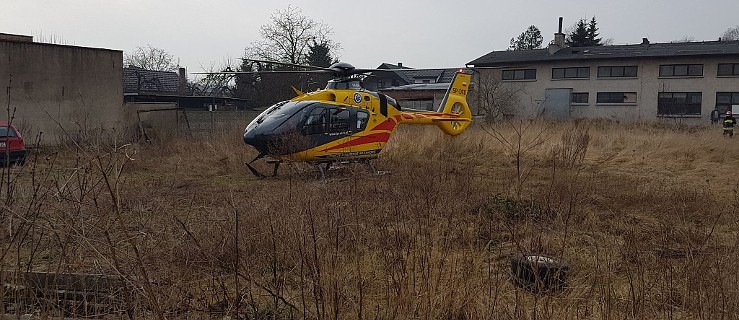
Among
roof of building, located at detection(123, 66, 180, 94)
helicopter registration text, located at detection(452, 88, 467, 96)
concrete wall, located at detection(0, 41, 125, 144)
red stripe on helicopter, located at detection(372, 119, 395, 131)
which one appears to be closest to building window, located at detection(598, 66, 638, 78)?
helicopter registration text, located at detection(452, 88, 467, 96)

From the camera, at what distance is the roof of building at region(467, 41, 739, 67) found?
37312 mm

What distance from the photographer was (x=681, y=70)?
37844mm

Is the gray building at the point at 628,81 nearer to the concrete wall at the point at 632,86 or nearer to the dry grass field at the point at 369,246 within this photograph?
the concrete wall at the point at 632,86

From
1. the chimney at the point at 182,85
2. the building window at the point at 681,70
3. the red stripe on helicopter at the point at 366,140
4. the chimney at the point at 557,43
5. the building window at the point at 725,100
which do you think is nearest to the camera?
the red stripe on helicopter at the point at 366,140

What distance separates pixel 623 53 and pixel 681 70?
384 centimetres

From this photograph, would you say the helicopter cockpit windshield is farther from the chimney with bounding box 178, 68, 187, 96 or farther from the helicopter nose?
the chimney with bounding box 178, 68, 187, 96

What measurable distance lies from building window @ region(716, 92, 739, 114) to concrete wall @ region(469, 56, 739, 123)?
0.25m

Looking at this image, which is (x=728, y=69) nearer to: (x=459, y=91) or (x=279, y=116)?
(x=459, y=91)

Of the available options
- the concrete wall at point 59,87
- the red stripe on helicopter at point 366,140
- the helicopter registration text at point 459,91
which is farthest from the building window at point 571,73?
the red stripe on helicopter at point 366,140

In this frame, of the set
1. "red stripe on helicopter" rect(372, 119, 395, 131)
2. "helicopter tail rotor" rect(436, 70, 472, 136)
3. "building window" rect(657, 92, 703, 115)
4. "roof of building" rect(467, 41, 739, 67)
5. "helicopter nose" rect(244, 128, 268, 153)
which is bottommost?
"helicopter nose" rect(244, 128, 268, 153)

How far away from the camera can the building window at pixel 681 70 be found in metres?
Result: 37.4

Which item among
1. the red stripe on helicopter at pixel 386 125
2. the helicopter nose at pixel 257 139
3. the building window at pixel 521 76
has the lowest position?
the helicopter nose at pixel 257 139

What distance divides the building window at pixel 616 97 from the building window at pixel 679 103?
1699 millimetres

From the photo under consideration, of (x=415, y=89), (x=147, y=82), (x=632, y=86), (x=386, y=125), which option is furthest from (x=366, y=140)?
(x=632, y=86)
